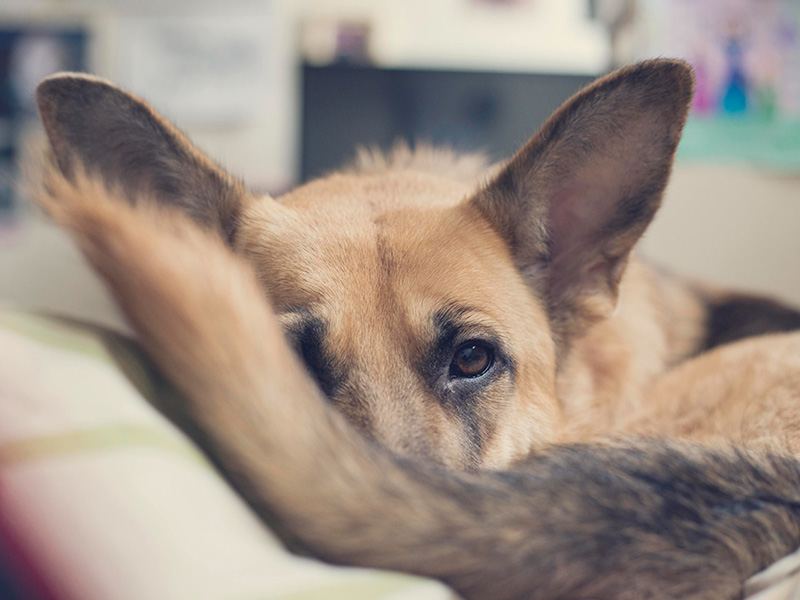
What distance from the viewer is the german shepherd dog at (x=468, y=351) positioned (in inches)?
20.6

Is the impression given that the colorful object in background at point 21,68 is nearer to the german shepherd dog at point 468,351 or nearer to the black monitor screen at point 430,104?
the black monitor screen at point 430,104

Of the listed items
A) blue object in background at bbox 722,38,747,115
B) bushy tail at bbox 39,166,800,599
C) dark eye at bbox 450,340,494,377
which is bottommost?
dark eye at bbox 450,340,494,377

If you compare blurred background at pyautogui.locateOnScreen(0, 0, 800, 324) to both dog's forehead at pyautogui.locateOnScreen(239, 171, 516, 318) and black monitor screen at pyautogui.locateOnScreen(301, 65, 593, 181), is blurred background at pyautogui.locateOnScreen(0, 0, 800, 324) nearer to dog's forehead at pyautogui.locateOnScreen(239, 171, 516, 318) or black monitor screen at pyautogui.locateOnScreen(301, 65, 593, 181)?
black monitor screen at pyautogui.locateOnScreen(301, 65, 593, 181)

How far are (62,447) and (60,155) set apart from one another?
65 cm

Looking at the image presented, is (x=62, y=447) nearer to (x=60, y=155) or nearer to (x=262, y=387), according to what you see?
(x=262, y=387)

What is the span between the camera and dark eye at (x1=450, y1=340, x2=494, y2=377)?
95 cm

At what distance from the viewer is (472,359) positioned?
38.0 inches

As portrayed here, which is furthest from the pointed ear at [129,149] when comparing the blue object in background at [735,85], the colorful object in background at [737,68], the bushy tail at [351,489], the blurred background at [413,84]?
the blue object in background at [735,85]

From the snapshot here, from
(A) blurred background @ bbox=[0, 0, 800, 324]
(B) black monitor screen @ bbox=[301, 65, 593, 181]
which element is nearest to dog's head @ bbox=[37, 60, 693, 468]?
(A) blurred background @ bbox=[0, 0, 800, 324]

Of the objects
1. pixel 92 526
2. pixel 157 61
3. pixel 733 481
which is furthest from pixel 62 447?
pixel 157 61

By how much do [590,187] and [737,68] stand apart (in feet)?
7.84

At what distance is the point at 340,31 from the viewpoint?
388 cm

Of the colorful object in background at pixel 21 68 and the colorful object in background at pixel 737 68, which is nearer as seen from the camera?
the colorful object in background at pixel 737 68

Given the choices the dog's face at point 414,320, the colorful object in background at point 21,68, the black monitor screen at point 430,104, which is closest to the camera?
the dog's face at point 414,320
